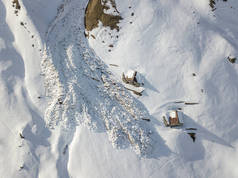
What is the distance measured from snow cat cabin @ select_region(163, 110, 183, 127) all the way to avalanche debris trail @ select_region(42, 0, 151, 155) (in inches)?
44.8

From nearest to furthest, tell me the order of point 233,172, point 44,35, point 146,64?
1. point 233,172
2. point 146,64
3. point 44,35

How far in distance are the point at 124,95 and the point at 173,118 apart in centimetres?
329

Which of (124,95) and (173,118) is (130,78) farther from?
(173,118)

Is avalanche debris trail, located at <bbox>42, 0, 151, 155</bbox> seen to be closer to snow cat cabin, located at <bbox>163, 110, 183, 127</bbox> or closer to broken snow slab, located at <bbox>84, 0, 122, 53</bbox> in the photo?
broken snow slab, located at <bbox>84, 0, 122, 53</bbox>

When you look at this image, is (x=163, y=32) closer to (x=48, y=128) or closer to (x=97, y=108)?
(x=97, y=108)

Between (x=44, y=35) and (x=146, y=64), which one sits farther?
(x=44, y=35)

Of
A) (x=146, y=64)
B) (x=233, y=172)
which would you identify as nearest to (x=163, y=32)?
(x=146, y=64)

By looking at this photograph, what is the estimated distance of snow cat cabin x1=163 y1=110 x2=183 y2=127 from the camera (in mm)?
10582

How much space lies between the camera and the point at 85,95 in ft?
37.9

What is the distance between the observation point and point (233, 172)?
10531mm

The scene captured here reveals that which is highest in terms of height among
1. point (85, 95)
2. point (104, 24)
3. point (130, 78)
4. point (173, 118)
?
point (104, 24)

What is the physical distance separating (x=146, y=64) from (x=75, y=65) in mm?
4639

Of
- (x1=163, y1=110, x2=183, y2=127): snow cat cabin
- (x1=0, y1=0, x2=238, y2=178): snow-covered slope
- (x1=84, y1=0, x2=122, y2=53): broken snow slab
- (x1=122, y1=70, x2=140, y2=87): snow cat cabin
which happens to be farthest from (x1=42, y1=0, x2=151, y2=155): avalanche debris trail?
(x1=163, y1=110, x2=183, y2=127): snow cat cabin

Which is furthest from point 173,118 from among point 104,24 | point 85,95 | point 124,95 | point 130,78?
point 104,24
